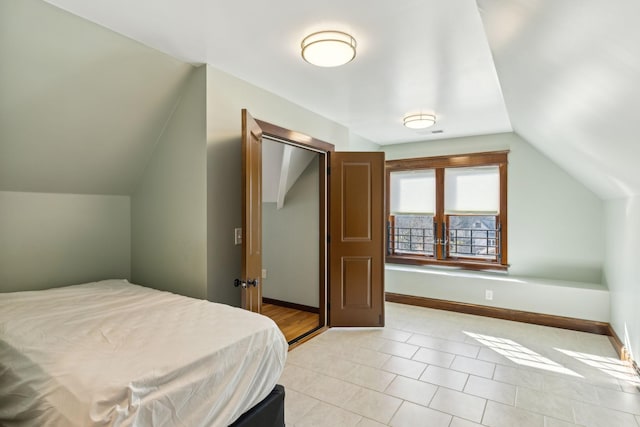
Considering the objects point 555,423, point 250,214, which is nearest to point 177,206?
point 250,214

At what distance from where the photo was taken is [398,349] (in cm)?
328

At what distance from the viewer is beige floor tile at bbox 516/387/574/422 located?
2238 millimetres

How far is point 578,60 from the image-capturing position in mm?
1664

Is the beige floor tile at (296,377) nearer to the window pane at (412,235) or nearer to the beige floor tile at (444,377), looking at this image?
the beige floor tile at (444,377)

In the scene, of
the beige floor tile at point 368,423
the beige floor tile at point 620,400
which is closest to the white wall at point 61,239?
the beige floor tile at point 368,423

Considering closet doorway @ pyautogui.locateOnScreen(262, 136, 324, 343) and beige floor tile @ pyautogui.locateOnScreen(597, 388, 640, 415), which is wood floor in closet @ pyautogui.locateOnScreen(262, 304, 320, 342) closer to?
closet doorway @ pyautogui.locateOnScreen(262, 136, 324, 343)

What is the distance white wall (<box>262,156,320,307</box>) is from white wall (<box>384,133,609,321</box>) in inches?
58.8

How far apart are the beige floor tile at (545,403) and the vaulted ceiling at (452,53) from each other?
5.68ft

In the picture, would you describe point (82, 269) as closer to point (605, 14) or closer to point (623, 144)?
point (605, 14)

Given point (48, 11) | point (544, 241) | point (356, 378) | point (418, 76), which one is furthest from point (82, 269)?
point (544, 241)

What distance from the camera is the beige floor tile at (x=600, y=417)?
7.01 ft

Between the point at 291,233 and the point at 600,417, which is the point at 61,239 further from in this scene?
the point at 600,417

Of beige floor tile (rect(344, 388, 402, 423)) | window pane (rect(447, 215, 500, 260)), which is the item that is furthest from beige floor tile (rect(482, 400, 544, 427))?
window pane (rect(447, 215, 500, 260))

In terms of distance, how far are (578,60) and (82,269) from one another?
3.87 metres
